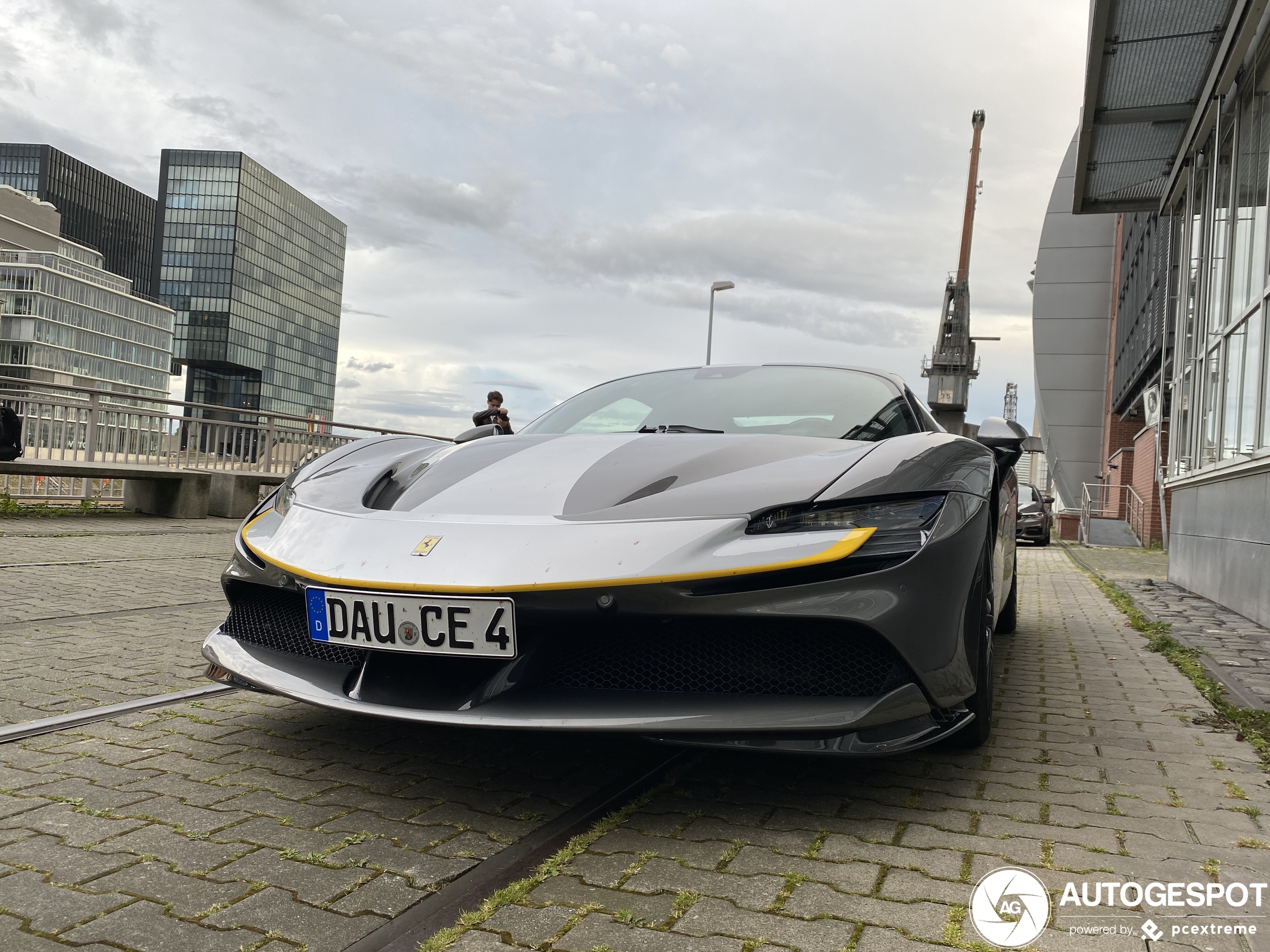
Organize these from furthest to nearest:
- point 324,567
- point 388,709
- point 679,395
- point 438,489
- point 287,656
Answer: point 679,395, point 438,489, point 287,656, point 324,567, point 388,709

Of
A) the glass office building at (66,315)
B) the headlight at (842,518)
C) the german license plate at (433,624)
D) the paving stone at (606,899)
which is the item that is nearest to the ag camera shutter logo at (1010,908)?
the paving stone at (606,899)

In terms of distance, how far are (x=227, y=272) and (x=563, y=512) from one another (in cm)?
11724

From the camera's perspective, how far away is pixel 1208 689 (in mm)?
4055

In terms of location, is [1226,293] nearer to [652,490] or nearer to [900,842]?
[652,490]

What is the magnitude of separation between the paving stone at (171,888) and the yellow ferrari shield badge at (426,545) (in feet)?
2.66

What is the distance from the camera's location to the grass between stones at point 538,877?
5.41 ft

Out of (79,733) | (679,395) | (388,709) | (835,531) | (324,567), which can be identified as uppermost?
(679,395)

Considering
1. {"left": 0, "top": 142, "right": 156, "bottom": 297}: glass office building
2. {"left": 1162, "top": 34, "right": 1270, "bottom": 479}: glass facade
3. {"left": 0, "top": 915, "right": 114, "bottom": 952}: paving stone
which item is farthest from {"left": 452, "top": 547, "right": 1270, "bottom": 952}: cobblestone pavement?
{"left": 0, "top": 142, "right": 156, "bottom": 297}: glass office building

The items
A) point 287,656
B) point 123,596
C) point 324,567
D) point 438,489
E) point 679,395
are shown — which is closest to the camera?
point 324,567

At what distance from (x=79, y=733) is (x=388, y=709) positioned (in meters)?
1.20

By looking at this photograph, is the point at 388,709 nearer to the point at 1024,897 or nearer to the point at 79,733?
the point at 79,733

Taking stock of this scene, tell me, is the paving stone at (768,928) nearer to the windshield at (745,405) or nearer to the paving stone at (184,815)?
the paving stone at (184,815)

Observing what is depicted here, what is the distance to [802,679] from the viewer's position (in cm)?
221

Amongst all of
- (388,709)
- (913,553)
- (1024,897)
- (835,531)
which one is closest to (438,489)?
(388,709)
